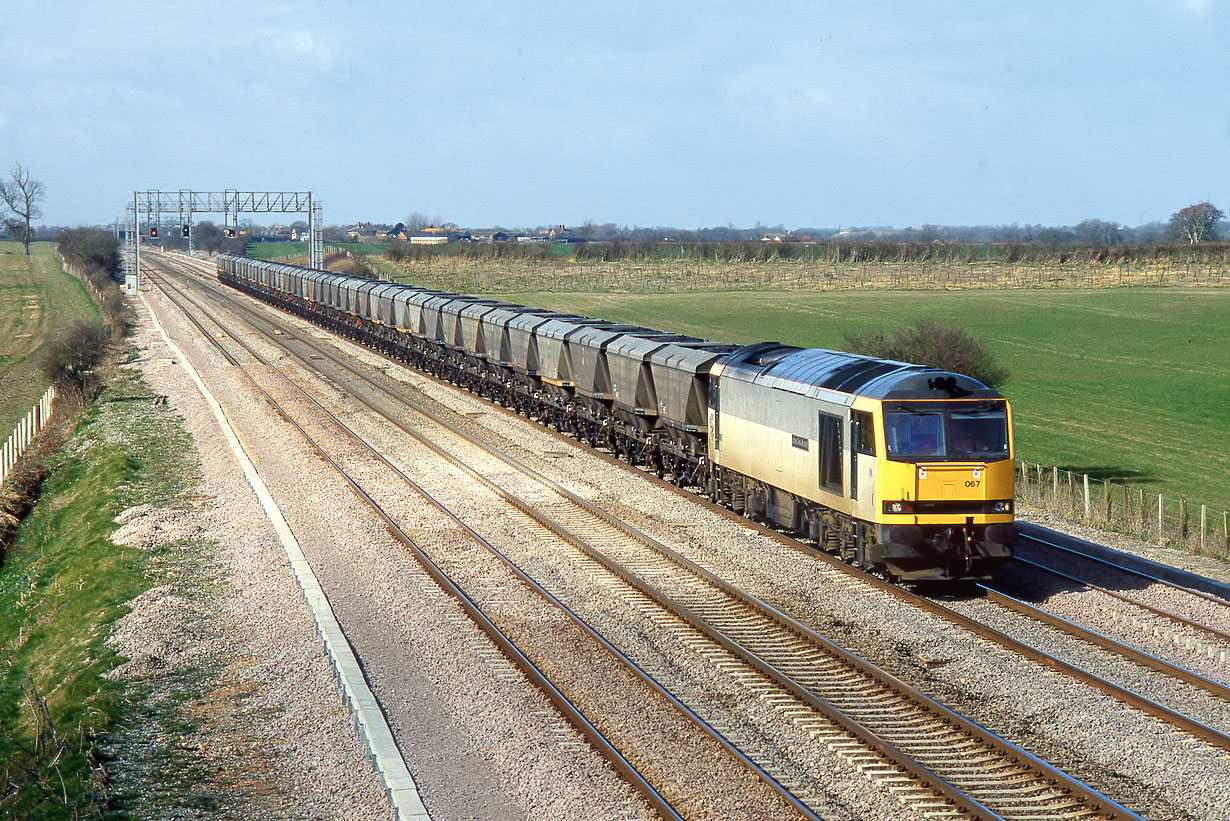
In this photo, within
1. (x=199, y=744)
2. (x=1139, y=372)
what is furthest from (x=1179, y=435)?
(x=199, y=744)

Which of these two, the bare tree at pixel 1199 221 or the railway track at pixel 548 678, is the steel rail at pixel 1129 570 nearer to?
the railway track at pixel 548 678

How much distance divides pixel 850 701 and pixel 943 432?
5489 mm

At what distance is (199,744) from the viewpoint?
1229 cm

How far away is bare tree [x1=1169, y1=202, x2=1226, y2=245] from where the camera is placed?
18450 centimetres

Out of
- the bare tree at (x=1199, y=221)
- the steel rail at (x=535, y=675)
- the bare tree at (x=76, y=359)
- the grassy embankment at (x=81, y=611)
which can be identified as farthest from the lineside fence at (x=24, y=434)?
the bare tree at (x=1199, y=221)

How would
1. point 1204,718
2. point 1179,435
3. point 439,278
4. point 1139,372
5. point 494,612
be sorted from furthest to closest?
point 439,278 < point 1139,372 < point 1179,435 < point 494,612 < point 1204,718

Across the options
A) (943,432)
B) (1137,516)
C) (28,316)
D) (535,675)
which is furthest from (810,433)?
(28,316)

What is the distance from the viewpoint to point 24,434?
40.2m

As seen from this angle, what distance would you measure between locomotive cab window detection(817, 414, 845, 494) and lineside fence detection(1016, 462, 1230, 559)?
773 centimetres

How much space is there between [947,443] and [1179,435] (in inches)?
1155

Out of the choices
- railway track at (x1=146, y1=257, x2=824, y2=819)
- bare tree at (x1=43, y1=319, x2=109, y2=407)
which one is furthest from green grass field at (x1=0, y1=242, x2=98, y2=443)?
railway track at (x1=146, y1=257, x2=824, y2=819)

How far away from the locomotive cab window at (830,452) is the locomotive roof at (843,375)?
495 millimetres

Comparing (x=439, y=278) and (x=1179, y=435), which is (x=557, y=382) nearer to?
(x=1179, y=435)

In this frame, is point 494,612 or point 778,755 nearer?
point 778,755
